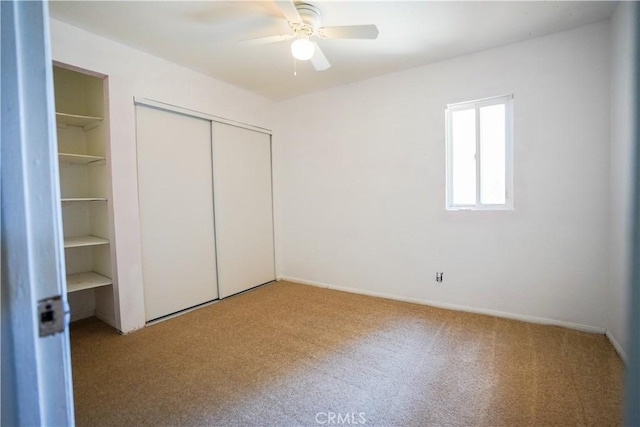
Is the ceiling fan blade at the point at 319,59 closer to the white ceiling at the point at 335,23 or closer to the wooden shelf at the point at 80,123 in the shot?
the white ceiling at the point at 335,23

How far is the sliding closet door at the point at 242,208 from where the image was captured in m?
3.47

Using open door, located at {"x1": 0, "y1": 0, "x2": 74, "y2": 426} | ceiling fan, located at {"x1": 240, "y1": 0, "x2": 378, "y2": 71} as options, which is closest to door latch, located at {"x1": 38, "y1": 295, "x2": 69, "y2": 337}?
open door, located at {"x1": 0, "y1": 0, "x2": 74, "y2": 426}

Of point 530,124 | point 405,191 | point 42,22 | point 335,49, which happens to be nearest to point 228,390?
point 42,22

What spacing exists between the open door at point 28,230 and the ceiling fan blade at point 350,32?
1816mm

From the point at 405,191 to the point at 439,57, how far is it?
4.63ft

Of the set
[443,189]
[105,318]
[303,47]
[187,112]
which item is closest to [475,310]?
[443,189]

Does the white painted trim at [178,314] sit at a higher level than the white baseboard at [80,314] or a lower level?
lower

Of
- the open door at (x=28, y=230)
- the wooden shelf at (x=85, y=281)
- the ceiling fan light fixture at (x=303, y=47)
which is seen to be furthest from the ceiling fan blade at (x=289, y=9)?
the wooden shelf at (x=85, y=281)

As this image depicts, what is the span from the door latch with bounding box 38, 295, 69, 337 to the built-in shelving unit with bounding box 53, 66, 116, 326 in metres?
2.68

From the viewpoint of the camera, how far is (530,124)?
2596 millimetres

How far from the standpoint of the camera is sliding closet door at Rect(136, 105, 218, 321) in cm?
280

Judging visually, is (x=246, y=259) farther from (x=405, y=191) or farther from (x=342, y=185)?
(x=405, y=191)

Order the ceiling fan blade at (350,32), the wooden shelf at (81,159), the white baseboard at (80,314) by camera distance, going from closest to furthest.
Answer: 1. the ceiling fan blade at (350,32)
2. the wooden shelf at (81,159)
3. the white baseboard at (80,314)

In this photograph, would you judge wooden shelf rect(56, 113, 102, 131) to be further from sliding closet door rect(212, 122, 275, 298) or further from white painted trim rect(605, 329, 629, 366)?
white painted trim rect(605, 329, 629, 366)
